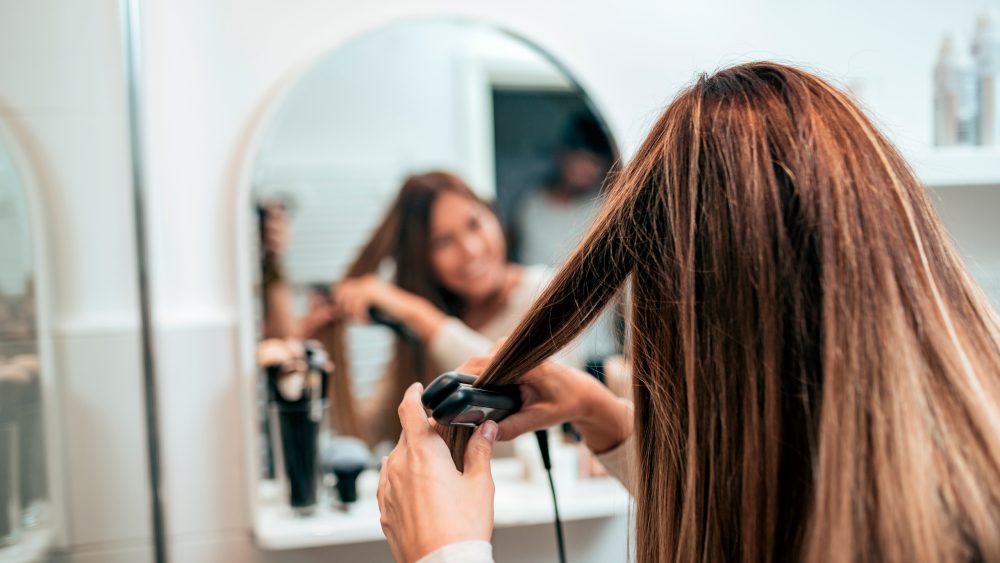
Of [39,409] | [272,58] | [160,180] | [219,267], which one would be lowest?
[39,409]

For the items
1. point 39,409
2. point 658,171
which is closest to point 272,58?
point 39,409

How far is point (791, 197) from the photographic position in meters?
0.52

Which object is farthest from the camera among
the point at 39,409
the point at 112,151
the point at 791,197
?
the point at 112,151

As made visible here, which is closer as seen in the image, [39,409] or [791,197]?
[791,197]

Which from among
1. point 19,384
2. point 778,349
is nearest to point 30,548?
point 19,384

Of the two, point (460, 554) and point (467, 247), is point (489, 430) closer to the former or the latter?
point (460, 554)

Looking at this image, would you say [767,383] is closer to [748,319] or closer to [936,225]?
[748,319]

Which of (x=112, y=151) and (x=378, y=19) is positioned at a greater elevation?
(x=378, y=19)

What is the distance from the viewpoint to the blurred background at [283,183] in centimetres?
88

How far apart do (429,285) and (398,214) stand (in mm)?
103

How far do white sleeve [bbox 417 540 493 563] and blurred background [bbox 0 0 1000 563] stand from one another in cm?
41

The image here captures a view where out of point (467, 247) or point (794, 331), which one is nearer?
point (794, 331)

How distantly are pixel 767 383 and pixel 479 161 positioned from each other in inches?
23.8

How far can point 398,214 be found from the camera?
40.2 inches
